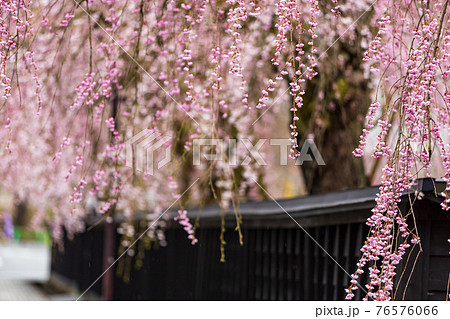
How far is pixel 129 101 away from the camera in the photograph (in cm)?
517

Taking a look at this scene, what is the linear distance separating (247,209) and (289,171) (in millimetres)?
5124

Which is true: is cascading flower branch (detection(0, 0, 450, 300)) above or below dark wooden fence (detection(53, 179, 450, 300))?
above

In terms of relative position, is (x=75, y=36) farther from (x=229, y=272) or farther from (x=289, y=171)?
(x=289, y=171)

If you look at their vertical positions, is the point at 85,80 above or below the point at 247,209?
above

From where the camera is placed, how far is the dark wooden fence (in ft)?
9.30

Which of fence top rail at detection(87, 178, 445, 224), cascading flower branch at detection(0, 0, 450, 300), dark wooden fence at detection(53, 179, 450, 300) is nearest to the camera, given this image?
cascading flower branch at detection(0, 0, 450, 300)

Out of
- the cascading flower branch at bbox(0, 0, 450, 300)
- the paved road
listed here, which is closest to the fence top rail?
the cascading flower branch at bbox(0, 0, 450, 300)

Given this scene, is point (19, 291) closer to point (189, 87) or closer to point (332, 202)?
point (332, 202)

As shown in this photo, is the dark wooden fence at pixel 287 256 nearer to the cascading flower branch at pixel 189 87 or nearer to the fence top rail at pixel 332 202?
the fence top rail at pixel 332 202

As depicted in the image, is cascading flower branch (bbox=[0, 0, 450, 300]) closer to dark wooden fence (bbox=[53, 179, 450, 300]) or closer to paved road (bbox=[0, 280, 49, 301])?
Result: dark wooden fence (bbox=[53, 179, 450, 300])

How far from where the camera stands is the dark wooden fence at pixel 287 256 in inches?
112

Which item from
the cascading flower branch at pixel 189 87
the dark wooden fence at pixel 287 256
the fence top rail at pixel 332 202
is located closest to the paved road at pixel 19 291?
the cascading flower branch at pixel 189 87

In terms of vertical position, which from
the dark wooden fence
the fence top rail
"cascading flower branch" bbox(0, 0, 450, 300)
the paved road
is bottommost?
the paved road
